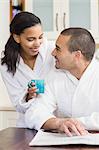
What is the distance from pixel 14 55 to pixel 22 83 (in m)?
0.18

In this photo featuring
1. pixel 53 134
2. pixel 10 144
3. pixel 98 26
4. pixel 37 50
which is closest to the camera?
pixel 10 144

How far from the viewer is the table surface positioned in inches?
50.8

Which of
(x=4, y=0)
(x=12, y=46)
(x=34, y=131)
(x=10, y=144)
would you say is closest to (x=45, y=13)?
(x=4, y=0)

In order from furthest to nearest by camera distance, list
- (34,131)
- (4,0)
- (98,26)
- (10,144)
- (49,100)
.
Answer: (4,0) → (98,26) → (49,100) → (34,131) → (10,144)

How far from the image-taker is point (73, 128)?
4.65ft

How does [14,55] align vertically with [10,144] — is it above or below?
above

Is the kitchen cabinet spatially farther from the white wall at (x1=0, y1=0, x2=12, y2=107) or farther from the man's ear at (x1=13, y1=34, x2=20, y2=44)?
the man's ear at (x1=13, y1=34, x2=20, y2=44)

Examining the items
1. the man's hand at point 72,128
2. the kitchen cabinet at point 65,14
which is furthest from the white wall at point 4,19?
the man's hand at point 72,128

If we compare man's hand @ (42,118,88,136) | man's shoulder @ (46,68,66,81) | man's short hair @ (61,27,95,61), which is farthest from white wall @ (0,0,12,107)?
man's hand @ (42,118,88,136)

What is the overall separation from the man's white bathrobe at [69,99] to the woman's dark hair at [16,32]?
35cm

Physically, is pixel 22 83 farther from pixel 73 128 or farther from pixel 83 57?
pixel 73 128

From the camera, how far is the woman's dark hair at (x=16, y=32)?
77.7 inches

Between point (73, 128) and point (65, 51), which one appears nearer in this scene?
point (73, 128)

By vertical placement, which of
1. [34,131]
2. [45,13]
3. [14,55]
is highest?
[45,13]
